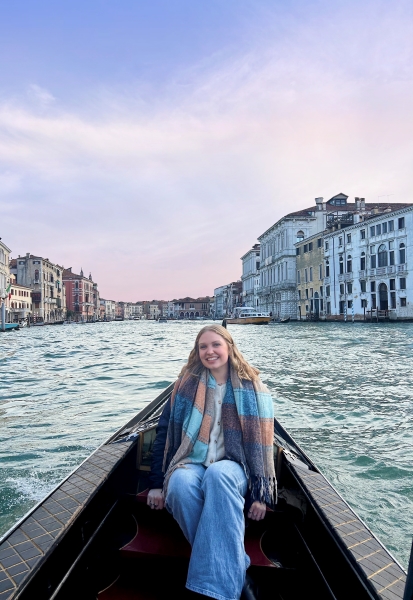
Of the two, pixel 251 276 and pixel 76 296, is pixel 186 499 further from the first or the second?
pixel 76 296

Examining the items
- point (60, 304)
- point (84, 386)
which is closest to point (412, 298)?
point (84, 386)

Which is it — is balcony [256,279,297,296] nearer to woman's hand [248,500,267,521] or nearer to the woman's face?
the woman's face

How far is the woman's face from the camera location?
180 centimetres

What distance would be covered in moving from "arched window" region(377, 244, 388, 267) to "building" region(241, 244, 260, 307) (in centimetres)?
2628

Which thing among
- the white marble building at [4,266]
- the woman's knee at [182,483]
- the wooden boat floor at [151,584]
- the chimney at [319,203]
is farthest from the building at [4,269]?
the woman's knee at [182,483]

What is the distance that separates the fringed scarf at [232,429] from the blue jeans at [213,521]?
0.17ft

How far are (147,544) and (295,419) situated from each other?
144 inches

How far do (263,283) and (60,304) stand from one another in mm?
28775

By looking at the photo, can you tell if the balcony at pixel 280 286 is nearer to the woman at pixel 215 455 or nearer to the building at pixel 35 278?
the building at pixel 35 278

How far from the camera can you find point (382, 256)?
3091 cm

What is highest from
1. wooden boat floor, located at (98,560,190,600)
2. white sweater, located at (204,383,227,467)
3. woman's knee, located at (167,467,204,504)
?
white sweater, located at (204,383,227,467)

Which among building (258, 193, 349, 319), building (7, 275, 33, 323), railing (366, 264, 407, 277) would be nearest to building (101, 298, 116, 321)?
building (7, 275, 33, 323)

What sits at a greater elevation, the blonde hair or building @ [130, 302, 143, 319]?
building @ [130, 302, 143, 319]

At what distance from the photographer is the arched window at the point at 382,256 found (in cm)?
3062
